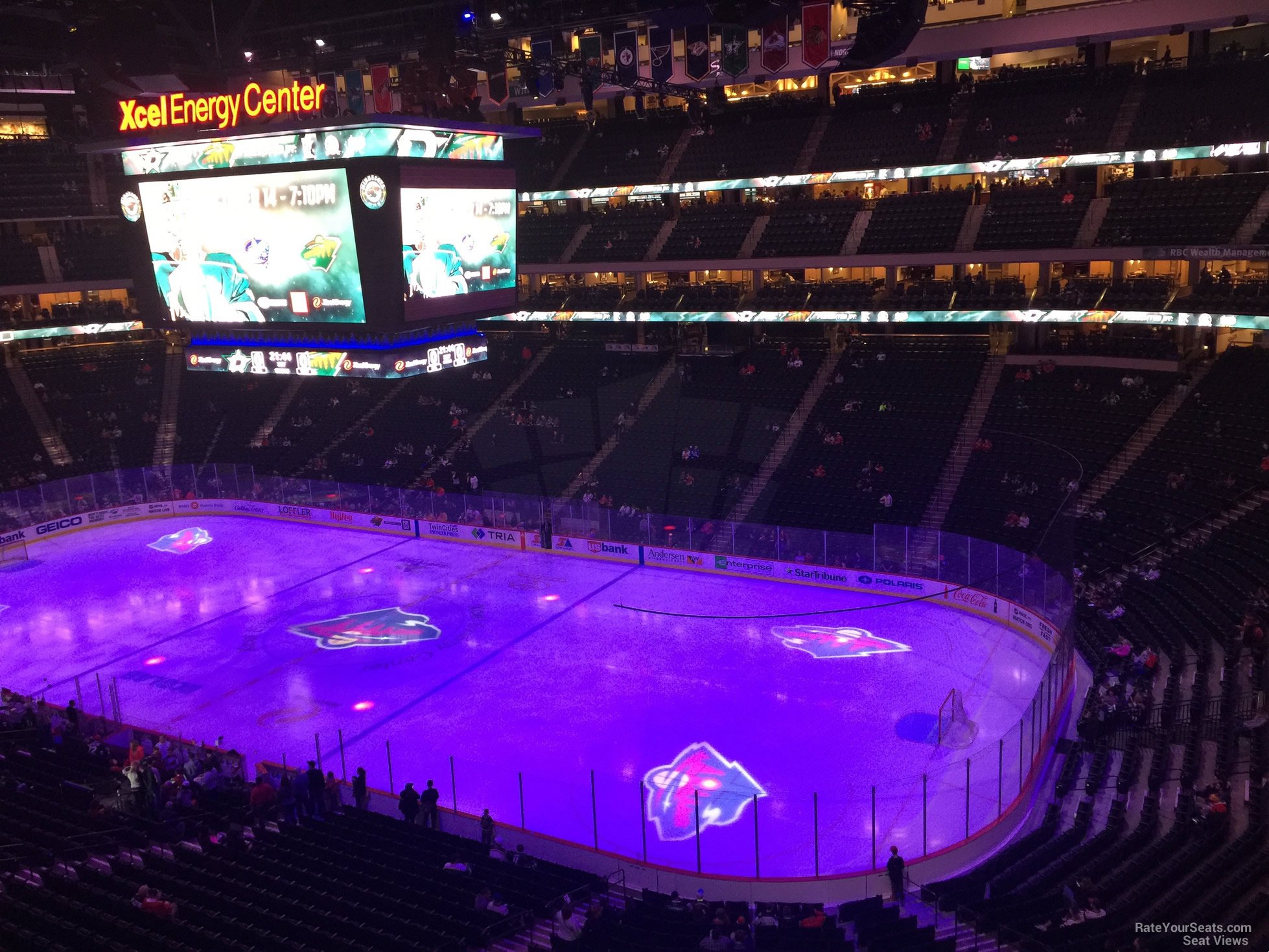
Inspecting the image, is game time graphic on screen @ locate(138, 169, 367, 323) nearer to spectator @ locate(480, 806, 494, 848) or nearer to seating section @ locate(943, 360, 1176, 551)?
spectator @ locate(480, 806, 494, 848)

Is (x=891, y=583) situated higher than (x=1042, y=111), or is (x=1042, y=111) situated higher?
(x=1042, y=111)

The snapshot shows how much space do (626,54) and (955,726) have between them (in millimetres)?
20156

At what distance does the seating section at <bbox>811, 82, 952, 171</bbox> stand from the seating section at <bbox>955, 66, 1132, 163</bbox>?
1.26 metres

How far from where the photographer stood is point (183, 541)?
36031 mm

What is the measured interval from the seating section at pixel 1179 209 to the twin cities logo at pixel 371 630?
76.4 ft

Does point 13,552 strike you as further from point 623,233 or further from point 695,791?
point 695,791

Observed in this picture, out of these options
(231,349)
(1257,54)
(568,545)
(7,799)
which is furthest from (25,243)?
(1257,54)

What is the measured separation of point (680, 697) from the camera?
21.8m

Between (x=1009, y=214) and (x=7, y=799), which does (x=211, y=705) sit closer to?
(x=7, y=799)

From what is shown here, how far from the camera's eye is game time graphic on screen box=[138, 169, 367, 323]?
2197 centimetres

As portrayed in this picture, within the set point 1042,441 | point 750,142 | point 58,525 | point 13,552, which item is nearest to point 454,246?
point 1042,441

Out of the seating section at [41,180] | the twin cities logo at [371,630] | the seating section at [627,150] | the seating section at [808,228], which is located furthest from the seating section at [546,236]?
the twin cities logo at [371,630]

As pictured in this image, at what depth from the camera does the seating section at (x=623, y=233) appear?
138 feet

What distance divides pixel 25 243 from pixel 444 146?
30.3 metres
